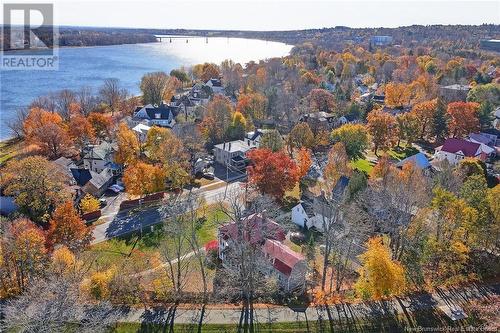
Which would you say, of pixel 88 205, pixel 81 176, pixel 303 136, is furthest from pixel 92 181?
pixel 303 136

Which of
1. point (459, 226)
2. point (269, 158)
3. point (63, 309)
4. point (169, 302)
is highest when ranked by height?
point (269, 158)

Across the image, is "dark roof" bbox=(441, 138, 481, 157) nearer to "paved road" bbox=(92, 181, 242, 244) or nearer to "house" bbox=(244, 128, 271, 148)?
"house" bbox=(244, 128, 271, 148)

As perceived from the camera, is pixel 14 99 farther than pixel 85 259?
Yes

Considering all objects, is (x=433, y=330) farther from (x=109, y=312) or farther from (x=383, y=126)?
(x=383, y=126)

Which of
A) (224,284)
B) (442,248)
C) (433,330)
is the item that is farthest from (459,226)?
(224,284)

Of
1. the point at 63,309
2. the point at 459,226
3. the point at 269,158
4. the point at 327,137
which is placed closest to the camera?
the point at 63,309

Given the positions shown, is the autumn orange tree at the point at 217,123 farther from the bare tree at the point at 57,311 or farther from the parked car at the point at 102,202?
the bare tree at the point at 57,311

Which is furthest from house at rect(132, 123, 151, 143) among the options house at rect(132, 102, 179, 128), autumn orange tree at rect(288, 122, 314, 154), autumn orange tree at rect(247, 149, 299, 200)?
autumn orange tree at rect(247, 149, 299, 200)
